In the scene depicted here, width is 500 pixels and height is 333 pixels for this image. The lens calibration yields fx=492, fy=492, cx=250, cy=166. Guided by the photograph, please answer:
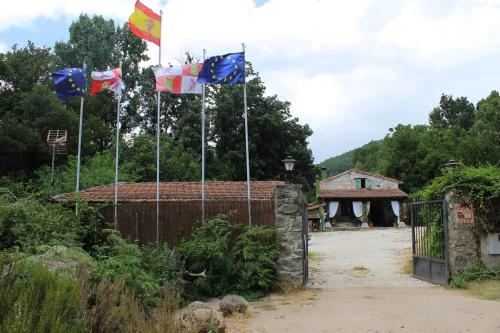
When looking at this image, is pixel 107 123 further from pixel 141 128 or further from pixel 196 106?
pixel 196 106

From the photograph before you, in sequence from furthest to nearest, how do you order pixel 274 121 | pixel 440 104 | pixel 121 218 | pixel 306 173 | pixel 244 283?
pixel 440 104, pixel 306 173, pixel 274 121, pixel 121 218, pixel 244 283

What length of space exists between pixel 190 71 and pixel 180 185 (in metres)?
4.26

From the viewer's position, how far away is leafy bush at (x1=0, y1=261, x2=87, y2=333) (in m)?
3.70

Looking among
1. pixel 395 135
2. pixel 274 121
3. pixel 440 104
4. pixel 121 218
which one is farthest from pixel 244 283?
pixel 440 104

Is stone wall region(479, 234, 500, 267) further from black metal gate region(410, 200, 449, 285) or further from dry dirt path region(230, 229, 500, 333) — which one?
dry dirt path region(230, 229, 500, 333)

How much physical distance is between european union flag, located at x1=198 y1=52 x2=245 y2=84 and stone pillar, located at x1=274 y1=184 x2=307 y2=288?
2980 mm

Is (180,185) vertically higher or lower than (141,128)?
lower

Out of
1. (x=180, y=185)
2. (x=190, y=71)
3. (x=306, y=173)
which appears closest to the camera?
(x=190, y=71)

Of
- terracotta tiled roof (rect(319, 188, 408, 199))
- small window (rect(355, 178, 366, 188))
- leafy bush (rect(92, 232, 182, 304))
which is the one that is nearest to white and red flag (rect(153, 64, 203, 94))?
leafy bush (rect(92, 232, 182, 304))

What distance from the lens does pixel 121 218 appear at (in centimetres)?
1173

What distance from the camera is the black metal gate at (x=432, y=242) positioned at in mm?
12117

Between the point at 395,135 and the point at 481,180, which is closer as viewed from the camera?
the point at 481,180

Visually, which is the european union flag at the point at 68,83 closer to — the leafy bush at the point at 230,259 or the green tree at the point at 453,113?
the leafy bush at the point at 230,259

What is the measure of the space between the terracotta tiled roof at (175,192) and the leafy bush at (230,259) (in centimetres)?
128
